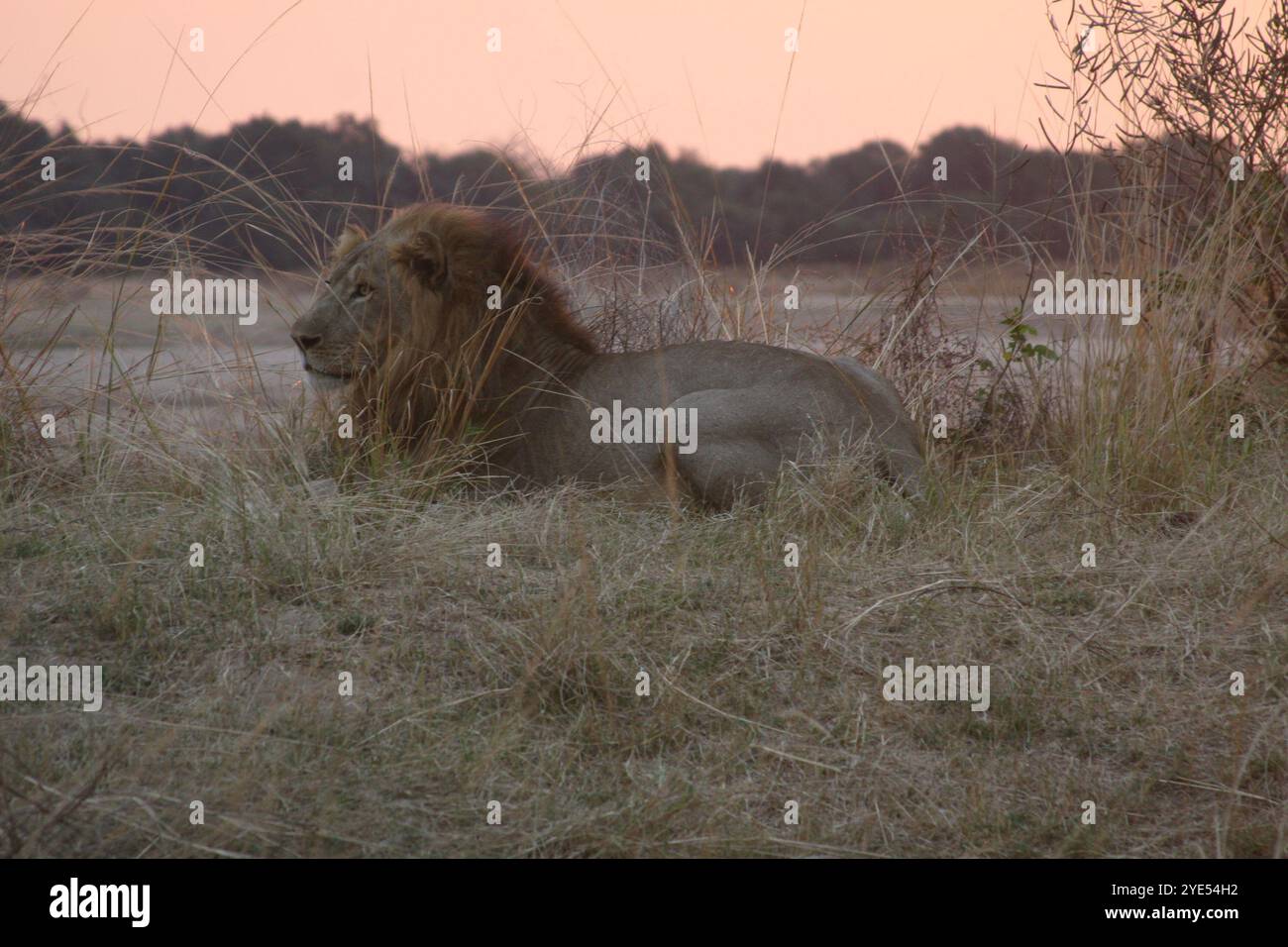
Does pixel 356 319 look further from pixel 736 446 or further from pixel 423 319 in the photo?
pixel 736 446

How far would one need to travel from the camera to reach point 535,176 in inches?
301

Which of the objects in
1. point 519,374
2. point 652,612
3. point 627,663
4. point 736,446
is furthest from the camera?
point 519,374

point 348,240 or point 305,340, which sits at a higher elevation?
point 348,240

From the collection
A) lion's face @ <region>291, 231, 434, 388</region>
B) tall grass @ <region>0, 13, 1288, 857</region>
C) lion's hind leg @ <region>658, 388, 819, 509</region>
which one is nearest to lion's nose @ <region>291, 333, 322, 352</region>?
lion's face @ <region>291, 231, 434, 388</region>

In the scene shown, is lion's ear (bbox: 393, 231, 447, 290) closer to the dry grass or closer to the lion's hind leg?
the dry grass

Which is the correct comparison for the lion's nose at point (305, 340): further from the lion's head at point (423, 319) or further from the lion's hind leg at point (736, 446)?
the lion's hind leg at point (736, 446)

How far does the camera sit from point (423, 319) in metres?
5.90

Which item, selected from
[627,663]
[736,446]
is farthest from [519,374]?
[627,663]

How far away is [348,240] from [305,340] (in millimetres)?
588

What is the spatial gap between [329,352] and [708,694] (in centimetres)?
280

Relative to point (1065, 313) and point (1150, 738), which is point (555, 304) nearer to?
point (1065, 313)

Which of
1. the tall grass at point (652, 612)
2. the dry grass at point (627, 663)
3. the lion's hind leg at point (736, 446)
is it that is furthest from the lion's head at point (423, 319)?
the lion's hind leg at point (736, 446)
